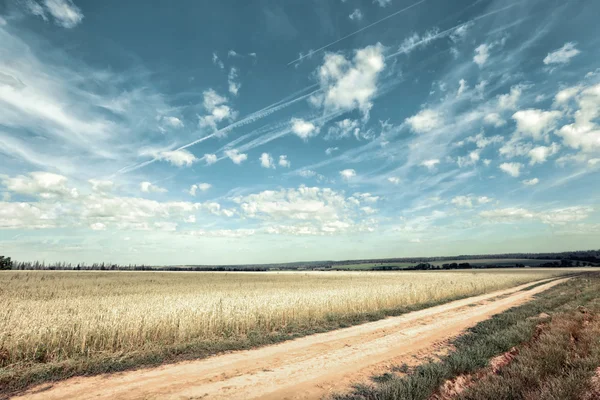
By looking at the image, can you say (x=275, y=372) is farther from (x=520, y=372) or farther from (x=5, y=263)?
(x=5, y=263)

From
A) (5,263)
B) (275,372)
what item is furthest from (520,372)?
(5,263)

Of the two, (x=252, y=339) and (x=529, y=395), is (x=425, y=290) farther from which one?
(x=529, y=395)

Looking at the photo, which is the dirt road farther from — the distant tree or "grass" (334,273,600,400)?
the distant tree

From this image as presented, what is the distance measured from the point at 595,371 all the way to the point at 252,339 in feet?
35.3

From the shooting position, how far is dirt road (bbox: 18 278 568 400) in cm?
754

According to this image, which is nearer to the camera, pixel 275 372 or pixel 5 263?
pixel 275 372

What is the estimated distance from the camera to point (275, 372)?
8.98m

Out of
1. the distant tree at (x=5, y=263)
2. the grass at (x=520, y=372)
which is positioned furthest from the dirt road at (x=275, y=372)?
the distant tree at (x=5, y=263)

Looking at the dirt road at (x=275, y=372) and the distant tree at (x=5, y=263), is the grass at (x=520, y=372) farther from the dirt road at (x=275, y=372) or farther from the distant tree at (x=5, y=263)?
the distant tree at (x=5, y=263)

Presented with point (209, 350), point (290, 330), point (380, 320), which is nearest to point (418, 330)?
point (380, 320)

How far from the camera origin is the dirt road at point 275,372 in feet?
24.7

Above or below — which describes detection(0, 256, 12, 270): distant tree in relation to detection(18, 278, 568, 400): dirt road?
above

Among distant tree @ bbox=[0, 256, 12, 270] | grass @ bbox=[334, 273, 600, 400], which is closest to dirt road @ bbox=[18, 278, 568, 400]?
grass @ bbox=[334, 273, 600, 400]

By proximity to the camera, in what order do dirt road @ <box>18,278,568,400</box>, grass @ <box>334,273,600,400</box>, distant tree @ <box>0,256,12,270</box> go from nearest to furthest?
grass @ <box>334,273,600,400</box>, dirt road @ <box>18,278,568,400</box>, distant tree @ <box>0,256,12,270</box>
